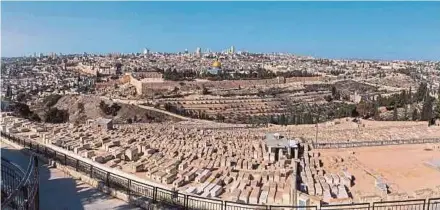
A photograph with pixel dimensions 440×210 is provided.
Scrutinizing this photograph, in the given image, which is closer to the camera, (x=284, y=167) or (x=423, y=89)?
(x=284, y=167)

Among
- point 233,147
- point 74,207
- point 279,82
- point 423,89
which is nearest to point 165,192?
point 74,207

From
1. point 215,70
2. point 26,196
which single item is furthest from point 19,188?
point 215,70

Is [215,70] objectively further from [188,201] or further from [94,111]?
[188,201]

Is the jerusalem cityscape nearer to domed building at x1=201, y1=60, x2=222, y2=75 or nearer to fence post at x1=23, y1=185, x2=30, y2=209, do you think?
fence post at x1=23, y1=185, x2=30, y2=209

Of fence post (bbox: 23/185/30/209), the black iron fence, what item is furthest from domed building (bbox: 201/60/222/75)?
fence post (bbox: 23/185/30/209)

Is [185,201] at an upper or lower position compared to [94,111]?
upper

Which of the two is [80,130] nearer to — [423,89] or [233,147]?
[233,147]

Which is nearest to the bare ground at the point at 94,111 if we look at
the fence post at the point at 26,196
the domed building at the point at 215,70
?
the fence post at the point at 26,196
